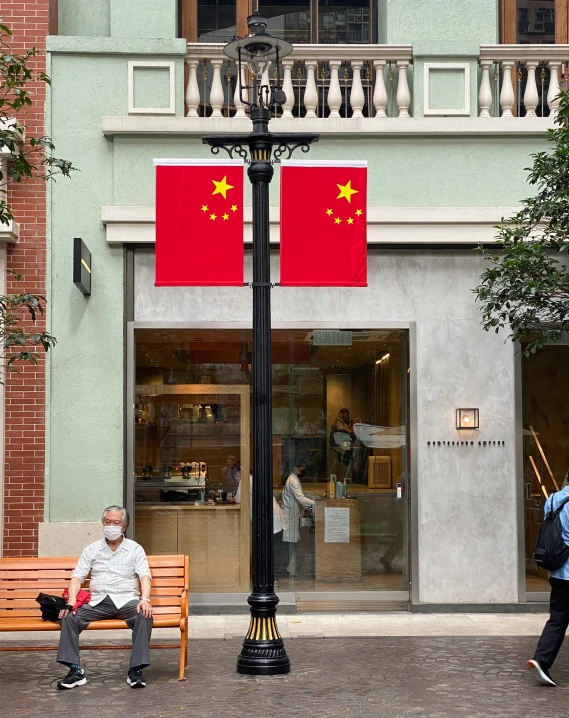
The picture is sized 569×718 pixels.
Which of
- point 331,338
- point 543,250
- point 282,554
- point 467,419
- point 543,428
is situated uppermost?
point 543,250

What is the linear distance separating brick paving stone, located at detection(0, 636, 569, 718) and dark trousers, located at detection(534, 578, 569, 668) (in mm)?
258

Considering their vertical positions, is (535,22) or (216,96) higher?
(535,22)

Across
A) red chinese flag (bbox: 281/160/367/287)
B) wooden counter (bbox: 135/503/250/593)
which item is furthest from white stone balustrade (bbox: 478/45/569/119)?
wooden counter (bbox: 135/503/250/593)

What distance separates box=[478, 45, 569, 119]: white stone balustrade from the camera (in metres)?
12.7

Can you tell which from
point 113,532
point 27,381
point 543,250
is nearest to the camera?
point 113,532

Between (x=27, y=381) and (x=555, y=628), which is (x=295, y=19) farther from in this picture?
(x=555, y=628)

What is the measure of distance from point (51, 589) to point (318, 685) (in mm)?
2637

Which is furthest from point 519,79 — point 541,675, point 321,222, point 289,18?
point 541,675

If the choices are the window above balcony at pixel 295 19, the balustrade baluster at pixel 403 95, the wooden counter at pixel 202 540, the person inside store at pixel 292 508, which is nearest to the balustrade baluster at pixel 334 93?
the balustrade baluster at pixel 403 95

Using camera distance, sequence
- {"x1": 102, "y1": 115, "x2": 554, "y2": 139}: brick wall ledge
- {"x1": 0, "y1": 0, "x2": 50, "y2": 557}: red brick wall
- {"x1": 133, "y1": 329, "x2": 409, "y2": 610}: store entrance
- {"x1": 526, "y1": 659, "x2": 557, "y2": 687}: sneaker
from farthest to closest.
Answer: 1. {"x1": 133, "y1": 329, "x2": 409, "y2": 610}: store entrance
2. {"x1": 102, "y1": 115, "x2": 554, "y2": 139}: brick wall ledge
3. {"x1": 0, "y1": 0, "x2": 50, "y2": 557}: red brick wall
4. {"x1": 526, "y1": 659, "x2": 557, "y2": 687}: sneaker

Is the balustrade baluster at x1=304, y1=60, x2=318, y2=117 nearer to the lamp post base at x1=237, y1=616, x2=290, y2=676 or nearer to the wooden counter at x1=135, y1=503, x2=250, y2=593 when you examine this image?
the wooden counter at x1=135, y1=503, x2=250, y2=593

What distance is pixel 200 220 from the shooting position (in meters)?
9.70

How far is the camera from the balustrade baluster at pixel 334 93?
1262 centimetres

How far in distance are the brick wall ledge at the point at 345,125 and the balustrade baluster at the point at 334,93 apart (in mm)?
170
